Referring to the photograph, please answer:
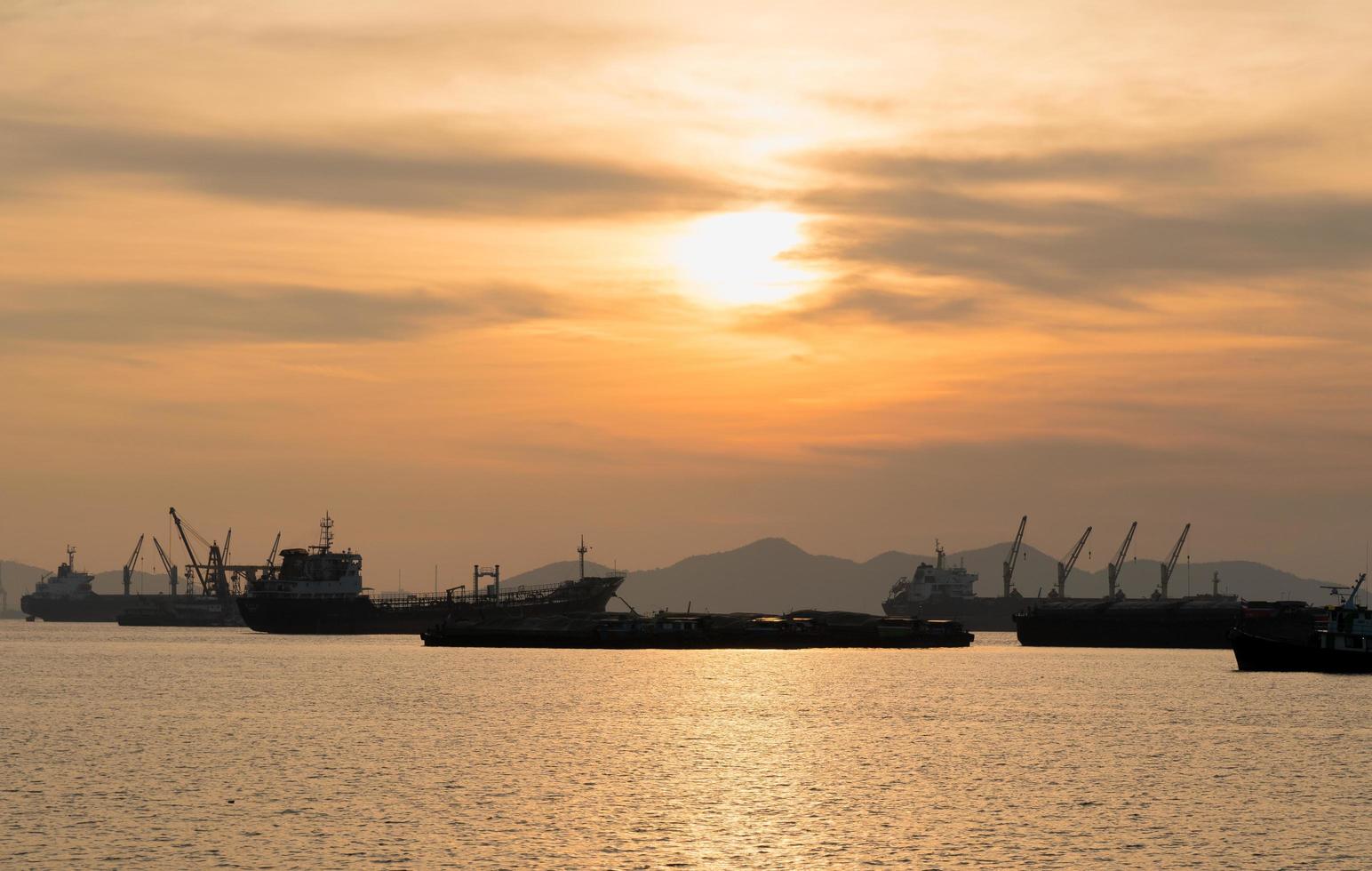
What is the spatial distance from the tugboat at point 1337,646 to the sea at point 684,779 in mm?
19719

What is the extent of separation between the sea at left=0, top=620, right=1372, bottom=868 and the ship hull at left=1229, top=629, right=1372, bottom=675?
66.4ft

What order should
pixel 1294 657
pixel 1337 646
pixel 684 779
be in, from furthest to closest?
pixel 1294 657 < pixel 1337 646 < pixel 684 779

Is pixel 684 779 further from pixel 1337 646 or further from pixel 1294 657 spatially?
pixel 1294 657

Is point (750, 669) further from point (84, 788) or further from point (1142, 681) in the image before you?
point (84, 788)

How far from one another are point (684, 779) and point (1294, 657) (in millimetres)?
110049

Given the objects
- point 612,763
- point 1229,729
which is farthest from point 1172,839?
point 1229,729

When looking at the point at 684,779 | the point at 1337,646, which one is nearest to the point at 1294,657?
the point at 1337,646

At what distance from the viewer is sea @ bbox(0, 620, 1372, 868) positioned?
201 ft

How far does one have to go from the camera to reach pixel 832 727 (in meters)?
114

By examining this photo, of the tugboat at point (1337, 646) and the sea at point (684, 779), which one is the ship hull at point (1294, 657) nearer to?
the tugboat at point (1337, 646)

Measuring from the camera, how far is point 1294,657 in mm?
171250

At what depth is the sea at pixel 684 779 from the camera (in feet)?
201

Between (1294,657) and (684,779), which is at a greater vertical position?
(1294,657)

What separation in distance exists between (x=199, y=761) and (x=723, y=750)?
3075cm
